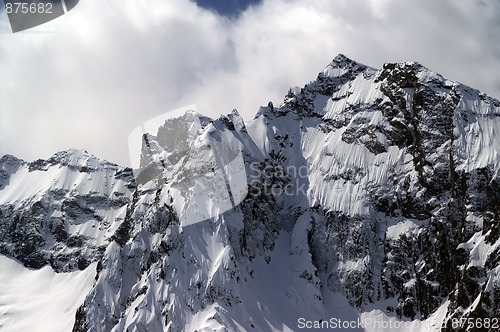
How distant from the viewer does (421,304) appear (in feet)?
655

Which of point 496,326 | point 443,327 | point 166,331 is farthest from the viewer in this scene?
point 166,331

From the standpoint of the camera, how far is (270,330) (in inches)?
7849

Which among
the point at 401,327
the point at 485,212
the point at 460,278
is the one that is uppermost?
the point at 485,212

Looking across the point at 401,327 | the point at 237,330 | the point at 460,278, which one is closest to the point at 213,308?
the point at 237,330

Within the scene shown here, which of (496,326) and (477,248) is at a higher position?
(477,248)

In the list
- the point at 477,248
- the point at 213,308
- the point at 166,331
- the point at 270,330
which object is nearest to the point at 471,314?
the point at 477,248

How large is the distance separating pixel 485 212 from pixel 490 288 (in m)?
35.9

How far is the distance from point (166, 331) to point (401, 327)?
67641 mm

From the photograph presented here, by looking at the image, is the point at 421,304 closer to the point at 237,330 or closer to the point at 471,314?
the point at 471,314

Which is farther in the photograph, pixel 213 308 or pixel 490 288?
pixel 213 308

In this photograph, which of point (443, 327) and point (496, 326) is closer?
point (496, 326)

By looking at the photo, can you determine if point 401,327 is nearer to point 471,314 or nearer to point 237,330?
point 471,314

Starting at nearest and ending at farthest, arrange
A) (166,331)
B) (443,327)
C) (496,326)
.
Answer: (496,326) < (443,327) < (166,331)

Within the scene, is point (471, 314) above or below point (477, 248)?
below
